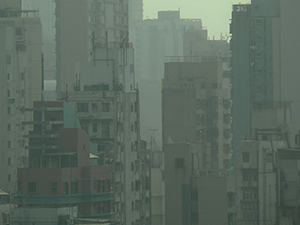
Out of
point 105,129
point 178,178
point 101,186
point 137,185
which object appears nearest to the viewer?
point 101,186

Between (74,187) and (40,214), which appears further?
(74,187)

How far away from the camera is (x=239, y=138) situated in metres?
120

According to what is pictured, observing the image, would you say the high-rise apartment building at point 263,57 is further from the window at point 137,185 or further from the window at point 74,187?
the window at point 74,187

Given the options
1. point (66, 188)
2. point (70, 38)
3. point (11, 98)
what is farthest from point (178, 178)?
point (66, 188)

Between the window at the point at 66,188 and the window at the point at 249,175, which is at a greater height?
the window at the point at 249,175

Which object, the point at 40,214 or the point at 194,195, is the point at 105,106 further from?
the point at 40,214

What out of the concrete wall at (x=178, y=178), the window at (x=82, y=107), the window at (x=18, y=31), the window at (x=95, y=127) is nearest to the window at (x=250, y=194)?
the concrete wall at (x=178, y=178)

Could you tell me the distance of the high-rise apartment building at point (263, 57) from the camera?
389 ft

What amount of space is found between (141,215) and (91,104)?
14498 millimetres

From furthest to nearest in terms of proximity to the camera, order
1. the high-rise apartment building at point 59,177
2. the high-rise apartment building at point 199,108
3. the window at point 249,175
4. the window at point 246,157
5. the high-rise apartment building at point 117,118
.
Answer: the high-rise apartment building at point 199,108 < the window at point 246,157 < the window at point 249,175 < the high-rise apartment building at point 117,118 < the high-rise apartment building at point 59,177

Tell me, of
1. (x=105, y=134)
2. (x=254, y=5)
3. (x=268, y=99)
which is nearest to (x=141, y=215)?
(x=105, y=134)

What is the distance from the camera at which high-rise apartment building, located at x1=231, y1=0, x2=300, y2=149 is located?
11862 centimetres

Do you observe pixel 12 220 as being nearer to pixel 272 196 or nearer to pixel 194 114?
pixel 272 196

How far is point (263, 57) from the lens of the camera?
120312 millimetres
